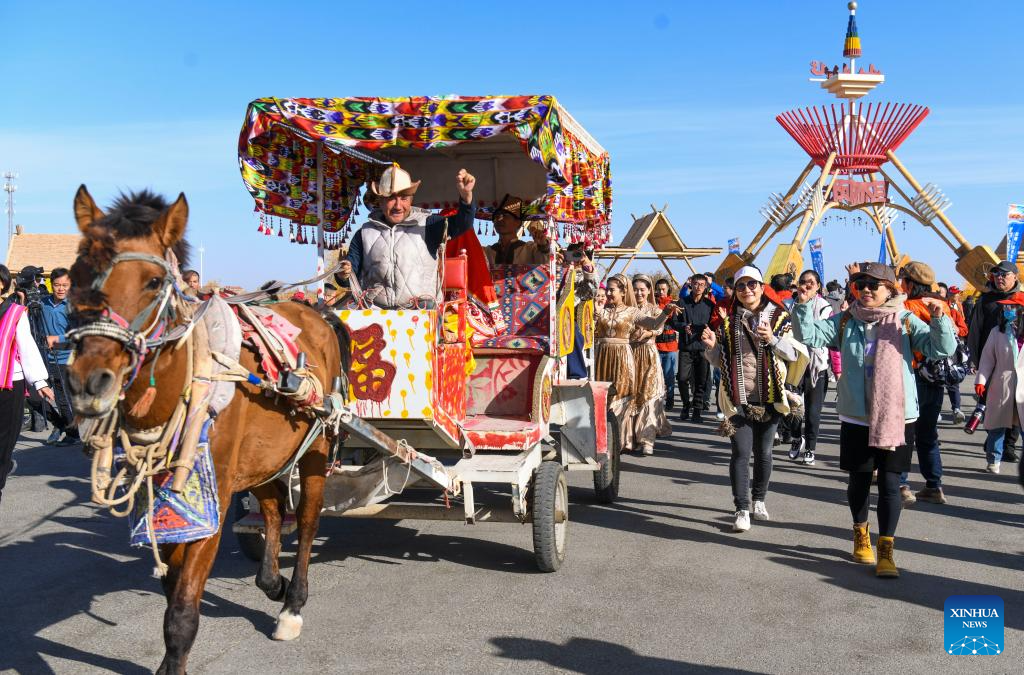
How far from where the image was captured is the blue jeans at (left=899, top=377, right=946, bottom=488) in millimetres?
8680

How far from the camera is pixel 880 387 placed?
623 cm

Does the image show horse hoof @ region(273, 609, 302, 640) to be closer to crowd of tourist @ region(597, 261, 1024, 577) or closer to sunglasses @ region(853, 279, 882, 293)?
crowd of tourist @ region(597, 261, 1024, 577)

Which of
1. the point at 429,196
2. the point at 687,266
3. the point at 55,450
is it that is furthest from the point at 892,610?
the point at 687,266

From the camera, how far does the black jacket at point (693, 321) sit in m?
14.5

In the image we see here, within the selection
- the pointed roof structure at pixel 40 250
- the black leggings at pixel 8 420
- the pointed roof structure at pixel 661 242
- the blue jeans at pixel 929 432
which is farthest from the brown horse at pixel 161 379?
the pointed roof structure at pixel 40 250

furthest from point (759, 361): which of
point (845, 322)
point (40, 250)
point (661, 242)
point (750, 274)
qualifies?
point (40, 250)

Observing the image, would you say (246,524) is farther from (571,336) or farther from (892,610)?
(892,610)

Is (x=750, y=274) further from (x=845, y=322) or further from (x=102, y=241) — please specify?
(x=102, y=241)

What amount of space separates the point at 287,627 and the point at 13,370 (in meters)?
2.82

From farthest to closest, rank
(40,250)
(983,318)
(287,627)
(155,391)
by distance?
(40,250)
(983,318)
(287,627)
(155,391)

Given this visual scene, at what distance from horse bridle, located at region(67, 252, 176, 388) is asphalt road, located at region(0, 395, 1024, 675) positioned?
1879 mm

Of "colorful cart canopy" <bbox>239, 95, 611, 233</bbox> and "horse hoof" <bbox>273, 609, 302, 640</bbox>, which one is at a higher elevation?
"colorful cart canopy" <bbox>239, 95, 611, 233</bbox>

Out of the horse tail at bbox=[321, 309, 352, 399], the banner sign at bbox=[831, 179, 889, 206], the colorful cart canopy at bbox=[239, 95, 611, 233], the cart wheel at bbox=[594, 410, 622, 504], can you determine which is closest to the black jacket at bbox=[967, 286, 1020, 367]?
the cart wheel at bbox=[594, 410, 622, 504]

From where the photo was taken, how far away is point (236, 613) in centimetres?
550
